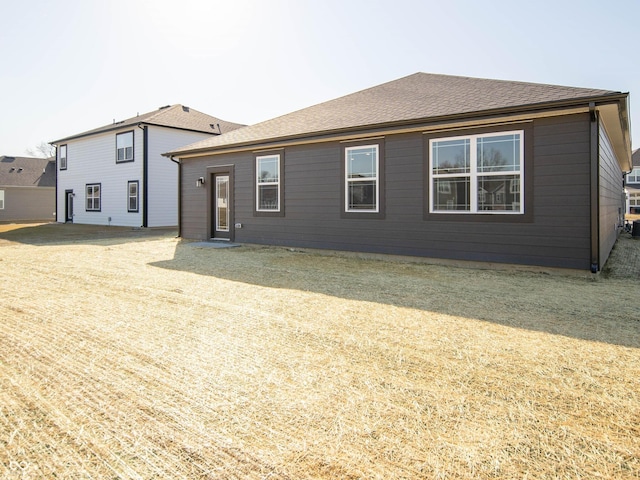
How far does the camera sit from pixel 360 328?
379cm

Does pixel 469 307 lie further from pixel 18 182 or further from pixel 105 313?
pixel 18 182

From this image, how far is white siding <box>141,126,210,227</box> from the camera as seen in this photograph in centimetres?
1827

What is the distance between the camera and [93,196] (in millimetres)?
21156

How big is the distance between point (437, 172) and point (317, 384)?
623 cm

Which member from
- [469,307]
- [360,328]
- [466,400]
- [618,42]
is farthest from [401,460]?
[618,42]

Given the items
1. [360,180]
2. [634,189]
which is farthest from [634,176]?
[360,180]

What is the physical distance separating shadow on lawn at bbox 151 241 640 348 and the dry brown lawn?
0.05 meters

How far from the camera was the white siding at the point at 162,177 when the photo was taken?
18266mm

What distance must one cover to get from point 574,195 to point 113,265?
8.25 meters

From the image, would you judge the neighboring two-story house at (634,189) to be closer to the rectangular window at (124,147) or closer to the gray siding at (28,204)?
the rectangular window at (124,147)

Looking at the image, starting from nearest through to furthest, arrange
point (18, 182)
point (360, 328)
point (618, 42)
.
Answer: point (360, 328) → point (618, 42) → point (18, 182)

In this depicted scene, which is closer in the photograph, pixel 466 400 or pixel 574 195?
pixel 466 400

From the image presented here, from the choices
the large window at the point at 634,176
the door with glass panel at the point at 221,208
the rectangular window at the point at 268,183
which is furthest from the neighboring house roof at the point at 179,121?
the large window at the point at 634,176

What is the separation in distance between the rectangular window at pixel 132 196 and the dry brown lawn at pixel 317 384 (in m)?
14.2
